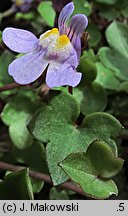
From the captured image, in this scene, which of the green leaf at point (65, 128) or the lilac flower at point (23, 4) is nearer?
the green leaf at point (65, 128)

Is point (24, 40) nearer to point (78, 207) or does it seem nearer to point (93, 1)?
point (78, 207)

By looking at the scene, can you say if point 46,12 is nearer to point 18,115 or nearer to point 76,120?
point 18,115

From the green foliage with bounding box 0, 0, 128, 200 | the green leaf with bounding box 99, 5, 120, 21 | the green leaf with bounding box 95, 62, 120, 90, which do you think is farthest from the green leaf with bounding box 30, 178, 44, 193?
the green leaf with bounding box 99, 5, 120, 21

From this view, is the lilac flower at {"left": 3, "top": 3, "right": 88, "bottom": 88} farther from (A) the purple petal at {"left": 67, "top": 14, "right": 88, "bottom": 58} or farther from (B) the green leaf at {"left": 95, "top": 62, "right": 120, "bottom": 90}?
(B) the green leaf at {"left": 95, "top": 62, "right": 120, "bottom": 90}

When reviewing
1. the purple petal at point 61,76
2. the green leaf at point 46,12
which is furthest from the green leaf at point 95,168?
the green leaf at point 46,12

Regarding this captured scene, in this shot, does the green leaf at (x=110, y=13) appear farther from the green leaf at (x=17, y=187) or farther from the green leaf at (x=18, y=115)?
the green leaf at (x=17, y=187)

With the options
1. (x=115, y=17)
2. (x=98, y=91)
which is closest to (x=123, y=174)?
(x=98, y=91)
